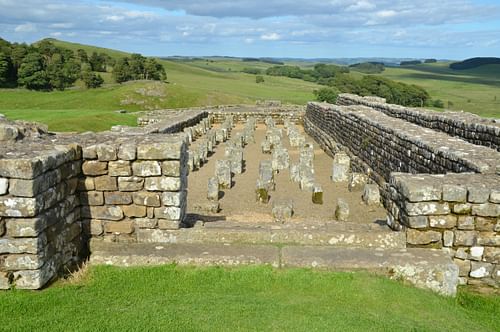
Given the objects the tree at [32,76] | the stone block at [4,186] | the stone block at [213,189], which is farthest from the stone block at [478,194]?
the tree at [32,76]

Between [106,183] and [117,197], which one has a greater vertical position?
[106,183]

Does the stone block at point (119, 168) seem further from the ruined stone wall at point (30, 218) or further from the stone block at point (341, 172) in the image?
the stone block at point (341, 172)

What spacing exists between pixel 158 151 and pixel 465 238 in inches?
171

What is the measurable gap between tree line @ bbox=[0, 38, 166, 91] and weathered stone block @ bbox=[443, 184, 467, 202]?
6433 centimetres

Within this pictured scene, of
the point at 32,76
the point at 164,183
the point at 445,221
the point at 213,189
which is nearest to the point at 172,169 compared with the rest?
the point at 164,183

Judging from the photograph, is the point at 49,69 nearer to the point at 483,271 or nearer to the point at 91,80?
the point at 91,80

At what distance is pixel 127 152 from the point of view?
6.02 meters

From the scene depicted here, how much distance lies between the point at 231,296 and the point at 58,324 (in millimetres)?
1791

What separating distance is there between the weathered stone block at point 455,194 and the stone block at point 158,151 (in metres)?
3.67

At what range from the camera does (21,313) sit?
14.9 ft

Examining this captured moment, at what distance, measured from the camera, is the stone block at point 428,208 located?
236 inches

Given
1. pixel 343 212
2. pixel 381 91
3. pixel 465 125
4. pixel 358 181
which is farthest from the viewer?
pixel 381 91

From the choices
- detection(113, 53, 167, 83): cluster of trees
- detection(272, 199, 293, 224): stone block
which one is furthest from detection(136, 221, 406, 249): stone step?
detection(113, 53, 167, 83): cluster of trees

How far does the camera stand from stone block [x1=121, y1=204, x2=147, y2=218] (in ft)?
20.3
